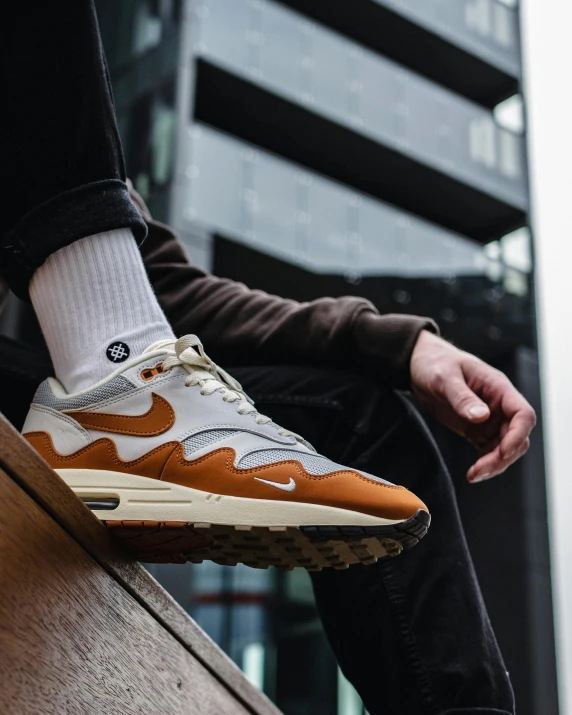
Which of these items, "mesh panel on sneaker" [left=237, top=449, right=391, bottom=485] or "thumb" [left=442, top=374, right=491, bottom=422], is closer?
"mesh panel on sneaker" [left=237, top=449, right=391, bottom=485]

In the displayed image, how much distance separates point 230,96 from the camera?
7168 millimetres

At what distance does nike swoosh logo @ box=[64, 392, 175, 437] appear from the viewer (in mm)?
821

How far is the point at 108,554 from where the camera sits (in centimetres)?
75

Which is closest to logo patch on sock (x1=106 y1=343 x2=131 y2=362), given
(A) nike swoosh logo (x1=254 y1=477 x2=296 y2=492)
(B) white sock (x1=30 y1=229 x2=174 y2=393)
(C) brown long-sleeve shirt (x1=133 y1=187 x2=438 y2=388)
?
(B) white sock (x1=30 y1=229 x2=174 y2=393)

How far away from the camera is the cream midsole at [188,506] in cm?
72

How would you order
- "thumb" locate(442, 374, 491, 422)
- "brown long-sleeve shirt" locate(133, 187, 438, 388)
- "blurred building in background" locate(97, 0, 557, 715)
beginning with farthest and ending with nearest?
"blurred building in background" locate(97, 0, 557, 715)
"brown long-sleeve shirt" locate(133, 187, 438, 388)
"thumb" locate(442, 374, 491, 422)

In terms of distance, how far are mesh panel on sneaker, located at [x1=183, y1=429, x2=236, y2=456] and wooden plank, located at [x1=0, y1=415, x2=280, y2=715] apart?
0.38 feet

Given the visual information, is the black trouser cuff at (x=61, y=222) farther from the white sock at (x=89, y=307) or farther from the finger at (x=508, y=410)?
the finger at (x=508, y=410)

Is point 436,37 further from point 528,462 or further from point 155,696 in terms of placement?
point 155,696

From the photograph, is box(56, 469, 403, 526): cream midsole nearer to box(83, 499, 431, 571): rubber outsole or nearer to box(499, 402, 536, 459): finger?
box(83, 499, 431, 571): rubber outsole

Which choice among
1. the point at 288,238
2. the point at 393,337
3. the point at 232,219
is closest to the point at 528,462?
the point at 288,238

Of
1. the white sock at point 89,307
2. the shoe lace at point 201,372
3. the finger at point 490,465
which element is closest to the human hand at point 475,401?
the finger at point 490,465

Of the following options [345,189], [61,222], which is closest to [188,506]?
[61,222]
